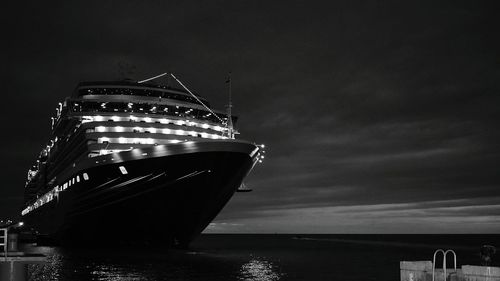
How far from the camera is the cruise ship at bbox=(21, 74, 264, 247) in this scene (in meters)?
39.4

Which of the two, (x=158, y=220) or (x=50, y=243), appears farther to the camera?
(x=50, y=243)

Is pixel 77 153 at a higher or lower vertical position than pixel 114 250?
higher

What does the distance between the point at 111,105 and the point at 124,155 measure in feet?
27.6

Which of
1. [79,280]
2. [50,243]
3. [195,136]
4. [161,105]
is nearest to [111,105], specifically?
[161,105]

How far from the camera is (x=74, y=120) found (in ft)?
165

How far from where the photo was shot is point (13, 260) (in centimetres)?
996

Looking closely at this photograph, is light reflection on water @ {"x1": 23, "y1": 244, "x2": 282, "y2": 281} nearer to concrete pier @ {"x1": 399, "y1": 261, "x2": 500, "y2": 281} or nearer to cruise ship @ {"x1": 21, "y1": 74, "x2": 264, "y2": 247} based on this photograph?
cruise ship @ {"x1": 21, "y1": 74, "x2": 264, "y2": 247}

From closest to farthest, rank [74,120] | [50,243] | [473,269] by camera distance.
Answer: [473,269] < [74,120] < [50,243]

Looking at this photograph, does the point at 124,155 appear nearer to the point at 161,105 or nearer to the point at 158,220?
the point at 158,220

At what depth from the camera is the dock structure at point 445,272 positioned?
16.3 m

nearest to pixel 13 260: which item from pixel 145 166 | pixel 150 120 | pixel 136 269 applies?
pixel 136 269

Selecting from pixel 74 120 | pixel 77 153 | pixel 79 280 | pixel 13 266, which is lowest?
pixel 79 280

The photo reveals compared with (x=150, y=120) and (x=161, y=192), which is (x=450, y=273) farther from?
(x=150, y=120)

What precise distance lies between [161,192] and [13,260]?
2978 centimetres
